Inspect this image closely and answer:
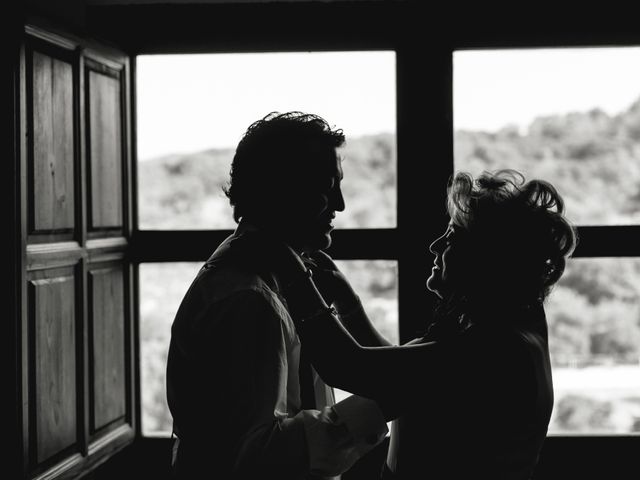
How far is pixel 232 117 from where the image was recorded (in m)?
3.00

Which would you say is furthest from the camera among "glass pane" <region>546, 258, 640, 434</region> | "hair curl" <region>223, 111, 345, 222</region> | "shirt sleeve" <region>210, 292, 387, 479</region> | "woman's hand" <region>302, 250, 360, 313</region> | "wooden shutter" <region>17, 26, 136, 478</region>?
"glass pane" <region>546, 258, 640, 434</region>

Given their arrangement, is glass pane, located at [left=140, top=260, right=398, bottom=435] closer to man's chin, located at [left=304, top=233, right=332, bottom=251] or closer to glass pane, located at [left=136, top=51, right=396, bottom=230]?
glass pane, located at [left=136, top=51, right=396, bottom=230]

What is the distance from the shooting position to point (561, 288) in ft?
9.70

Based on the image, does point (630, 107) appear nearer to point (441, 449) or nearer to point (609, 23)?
point (609, 23)

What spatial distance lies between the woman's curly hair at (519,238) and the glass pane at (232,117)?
1.33 metres

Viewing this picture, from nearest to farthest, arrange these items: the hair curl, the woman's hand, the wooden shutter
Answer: the hair curl, the woman's hand, the wooden shutter

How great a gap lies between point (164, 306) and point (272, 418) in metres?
1.74

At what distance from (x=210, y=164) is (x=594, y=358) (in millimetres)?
1802

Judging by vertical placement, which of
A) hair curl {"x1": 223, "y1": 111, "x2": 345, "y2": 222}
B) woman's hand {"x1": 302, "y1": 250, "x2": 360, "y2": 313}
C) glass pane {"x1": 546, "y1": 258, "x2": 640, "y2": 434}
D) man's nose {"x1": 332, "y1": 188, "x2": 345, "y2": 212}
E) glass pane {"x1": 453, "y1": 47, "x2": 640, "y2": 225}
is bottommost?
glass pane {"x1": 546, "y1": 258, "x2": 640, "y2": 434}

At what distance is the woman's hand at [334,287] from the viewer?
201cm

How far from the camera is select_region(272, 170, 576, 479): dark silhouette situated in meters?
1.51

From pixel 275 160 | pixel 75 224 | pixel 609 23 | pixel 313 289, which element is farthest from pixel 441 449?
pixel 609 23

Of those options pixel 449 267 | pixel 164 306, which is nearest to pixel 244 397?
pixel 449 267

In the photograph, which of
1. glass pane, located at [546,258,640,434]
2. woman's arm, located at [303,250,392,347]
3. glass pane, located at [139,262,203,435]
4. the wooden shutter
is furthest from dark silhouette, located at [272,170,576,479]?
glass pane, located at [139,262,203,435]
